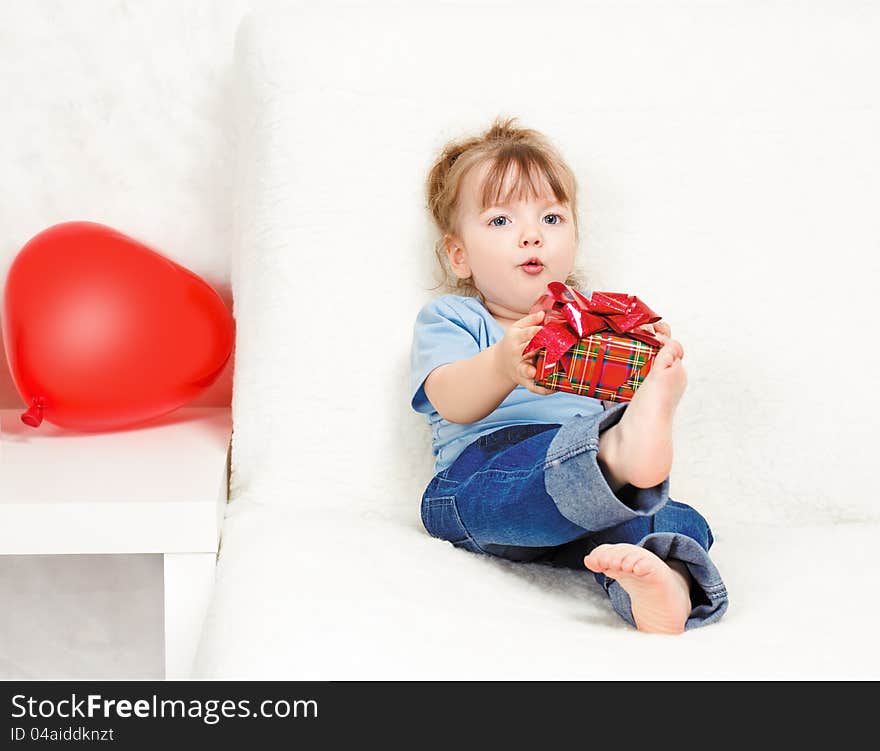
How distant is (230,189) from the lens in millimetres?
1483

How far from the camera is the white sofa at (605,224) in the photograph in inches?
49.0

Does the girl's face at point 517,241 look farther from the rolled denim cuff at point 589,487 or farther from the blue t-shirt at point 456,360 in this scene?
the rolled denim cuff at point 589,487

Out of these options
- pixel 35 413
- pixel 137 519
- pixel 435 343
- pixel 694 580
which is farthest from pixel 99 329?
pixel 694 580

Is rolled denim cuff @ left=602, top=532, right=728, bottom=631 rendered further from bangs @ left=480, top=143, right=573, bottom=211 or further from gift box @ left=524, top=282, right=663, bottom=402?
bangs @ left=480, top=143, right=573, bottom=211

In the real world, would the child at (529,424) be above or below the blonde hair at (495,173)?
below

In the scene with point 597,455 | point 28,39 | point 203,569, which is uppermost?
point 28,39

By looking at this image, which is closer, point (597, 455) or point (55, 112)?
point (597, 455)

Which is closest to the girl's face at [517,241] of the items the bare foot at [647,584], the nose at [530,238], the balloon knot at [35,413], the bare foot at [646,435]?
the nose at [530,238]

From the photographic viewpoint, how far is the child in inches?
35.1

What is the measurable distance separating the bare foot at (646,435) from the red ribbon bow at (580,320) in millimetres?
66
